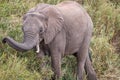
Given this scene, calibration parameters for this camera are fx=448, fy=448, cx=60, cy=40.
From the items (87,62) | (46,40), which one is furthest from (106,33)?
(46,40)

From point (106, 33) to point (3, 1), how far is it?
70.8 inches

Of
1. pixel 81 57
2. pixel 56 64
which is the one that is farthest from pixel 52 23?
pixel 81 57

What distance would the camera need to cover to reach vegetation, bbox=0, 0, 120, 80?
5.33m

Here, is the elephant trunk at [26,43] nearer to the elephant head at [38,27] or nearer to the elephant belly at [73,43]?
the elephant head at [38,27]

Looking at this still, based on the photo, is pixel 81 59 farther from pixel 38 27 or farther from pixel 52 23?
pixel 38 27

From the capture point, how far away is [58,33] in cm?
539

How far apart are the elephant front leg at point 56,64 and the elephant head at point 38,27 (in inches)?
10.7

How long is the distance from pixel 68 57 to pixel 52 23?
1109 mm

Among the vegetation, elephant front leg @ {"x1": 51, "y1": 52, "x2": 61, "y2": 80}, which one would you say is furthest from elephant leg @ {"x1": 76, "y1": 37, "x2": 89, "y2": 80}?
elephant front leg @ {"x1": 51, "y1": 52, "x2": 61, "y2": 80}

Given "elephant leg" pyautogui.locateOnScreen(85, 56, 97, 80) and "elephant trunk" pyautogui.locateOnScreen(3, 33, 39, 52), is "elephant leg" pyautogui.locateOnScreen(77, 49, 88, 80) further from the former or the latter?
"elephant trunk" pyautogui.locateOnScreen(3, 33, 39, 52)

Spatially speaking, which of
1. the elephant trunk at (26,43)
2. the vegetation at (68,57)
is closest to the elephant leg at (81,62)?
the vegetation at (68,57)

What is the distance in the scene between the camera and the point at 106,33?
7.23 m

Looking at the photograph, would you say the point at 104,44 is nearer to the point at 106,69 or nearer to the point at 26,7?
the point at 106,69

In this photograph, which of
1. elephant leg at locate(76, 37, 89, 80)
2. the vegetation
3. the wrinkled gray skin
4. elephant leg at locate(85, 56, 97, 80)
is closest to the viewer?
the wrinkled gray skin
